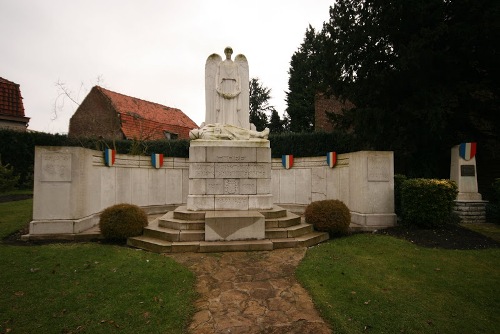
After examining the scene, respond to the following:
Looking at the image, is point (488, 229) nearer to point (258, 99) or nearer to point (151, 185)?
point (151, 185)

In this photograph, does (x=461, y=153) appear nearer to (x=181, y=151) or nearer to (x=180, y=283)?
(x=180, y=283)

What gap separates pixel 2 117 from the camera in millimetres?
20156

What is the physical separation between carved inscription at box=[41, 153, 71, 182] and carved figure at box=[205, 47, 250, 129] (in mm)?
4164

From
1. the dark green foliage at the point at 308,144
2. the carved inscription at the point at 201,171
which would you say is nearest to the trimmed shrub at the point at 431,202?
the carved inscription at the point at 201,171

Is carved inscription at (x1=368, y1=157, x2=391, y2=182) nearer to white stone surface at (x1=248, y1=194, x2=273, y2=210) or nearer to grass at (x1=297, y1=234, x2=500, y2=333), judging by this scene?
grass at (x1=297, y1=234, x2=500, y2=333)

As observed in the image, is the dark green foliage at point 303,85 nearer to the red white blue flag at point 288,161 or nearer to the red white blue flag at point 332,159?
the red white blue flag at point 288,161

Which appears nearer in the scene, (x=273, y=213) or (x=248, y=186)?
(x=273, y=213)

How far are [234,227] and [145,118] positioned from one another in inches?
847

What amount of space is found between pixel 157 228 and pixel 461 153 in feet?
35.9

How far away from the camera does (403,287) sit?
448 centimetres

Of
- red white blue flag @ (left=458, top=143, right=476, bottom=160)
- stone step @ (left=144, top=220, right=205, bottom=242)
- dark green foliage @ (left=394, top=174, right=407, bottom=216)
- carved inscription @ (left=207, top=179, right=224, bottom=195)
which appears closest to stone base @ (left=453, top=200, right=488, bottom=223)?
red white blue flag @ (left=458, top=143, right=476, bottom=160)

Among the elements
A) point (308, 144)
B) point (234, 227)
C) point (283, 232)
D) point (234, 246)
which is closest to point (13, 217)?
point (234, 227)

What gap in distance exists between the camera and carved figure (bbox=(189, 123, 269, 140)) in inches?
320

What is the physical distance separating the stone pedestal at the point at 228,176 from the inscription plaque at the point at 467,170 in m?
7.68
